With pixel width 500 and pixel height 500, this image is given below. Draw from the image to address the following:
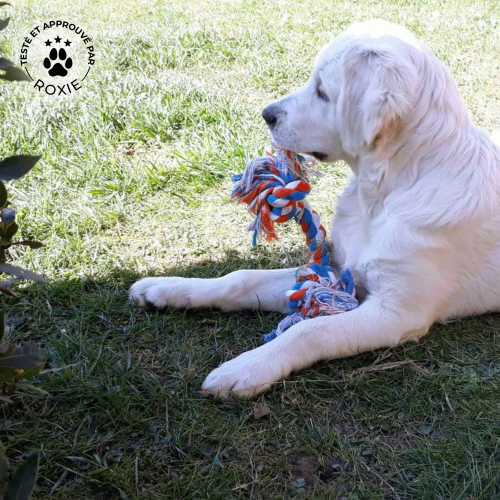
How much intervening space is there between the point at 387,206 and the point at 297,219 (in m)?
0.47

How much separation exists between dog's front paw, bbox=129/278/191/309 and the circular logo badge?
2.55 metres

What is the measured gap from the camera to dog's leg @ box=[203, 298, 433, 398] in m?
2.41

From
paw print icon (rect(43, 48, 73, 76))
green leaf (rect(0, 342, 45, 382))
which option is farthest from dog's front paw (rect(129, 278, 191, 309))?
paw print icon (rect(43, 48, 73, 76))

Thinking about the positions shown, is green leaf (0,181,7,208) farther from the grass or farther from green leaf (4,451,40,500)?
the grass

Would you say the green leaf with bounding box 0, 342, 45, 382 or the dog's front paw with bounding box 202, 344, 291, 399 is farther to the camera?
the dog's front paw with bounding box 202, 344, 291, 399

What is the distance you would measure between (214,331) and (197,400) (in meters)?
0.44

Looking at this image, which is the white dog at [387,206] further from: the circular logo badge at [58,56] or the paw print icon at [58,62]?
the paw print icon at [58,62]

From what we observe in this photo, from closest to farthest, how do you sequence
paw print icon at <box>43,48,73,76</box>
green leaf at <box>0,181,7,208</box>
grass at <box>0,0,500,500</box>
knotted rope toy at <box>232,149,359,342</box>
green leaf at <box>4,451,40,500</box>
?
green leaf at <box>4,451,40,500</box> < green leaf at <box>0,181,7,208</box> < grass at <box>0,0,500,500</box> < knotted rope toy at <box>232,149,359,342</box> < paw print icon at <box>43,48,73,76</box>

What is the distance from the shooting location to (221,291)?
2.87 meters

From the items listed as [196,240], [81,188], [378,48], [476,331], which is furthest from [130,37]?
[476,331]

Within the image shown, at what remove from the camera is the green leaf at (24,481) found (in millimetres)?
1532

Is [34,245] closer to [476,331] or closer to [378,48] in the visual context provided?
[378,48]

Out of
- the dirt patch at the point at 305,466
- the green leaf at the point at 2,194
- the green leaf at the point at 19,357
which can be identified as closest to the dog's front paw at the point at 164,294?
the dirt patch at the point at 305,466

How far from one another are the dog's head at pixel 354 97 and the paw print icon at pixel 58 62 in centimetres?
290
